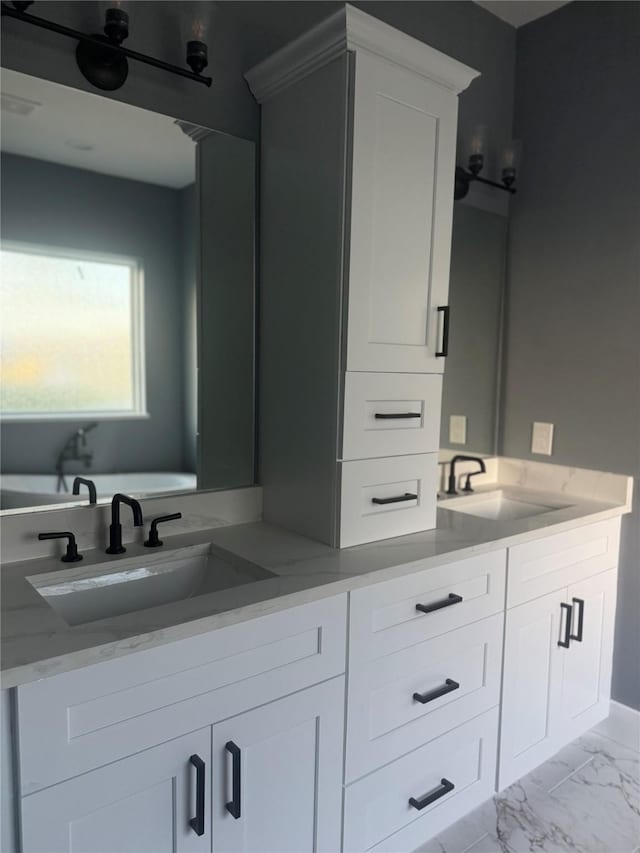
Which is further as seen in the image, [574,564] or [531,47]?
[531,47]

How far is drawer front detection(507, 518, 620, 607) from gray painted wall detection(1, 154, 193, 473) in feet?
3.56

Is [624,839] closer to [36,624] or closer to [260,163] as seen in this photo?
[36,624]

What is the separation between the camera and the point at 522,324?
2.56m

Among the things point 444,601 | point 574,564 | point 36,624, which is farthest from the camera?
point 574,564

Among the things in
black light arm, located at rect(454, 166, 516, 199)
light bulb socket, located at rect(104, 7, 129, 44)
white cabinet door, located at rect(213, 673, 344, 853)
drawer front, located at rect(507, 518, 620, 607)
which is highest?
light bulb socket, located at rect(104, 7, 129, 44)

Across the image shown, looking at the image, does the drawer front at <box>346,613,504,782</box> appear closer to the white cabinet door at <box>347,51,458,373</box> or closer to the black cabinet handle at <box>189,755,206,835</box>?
the black cabinet handle at <box>189,755,206,835</box>

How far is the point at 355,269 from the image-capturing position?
1.51 m

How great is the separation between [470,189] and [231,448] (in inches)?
58.5

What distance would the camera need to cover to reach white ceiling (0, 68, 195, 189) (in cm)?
145

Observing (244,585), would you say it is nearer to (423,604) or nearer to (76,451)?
(423,604)

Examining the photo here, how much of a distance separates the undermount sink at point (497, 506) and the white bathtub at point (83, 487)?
1048mm

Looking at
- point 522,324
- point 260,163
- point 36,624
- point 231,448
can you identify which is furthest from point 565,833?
point 260,163

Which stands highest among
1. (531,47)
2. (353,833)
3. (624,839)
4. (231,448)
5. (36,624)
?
(531,47)

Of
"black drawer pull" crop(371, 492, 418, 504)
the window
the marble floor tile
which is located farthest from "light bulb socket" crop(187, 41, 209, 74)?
the marble floor tile
